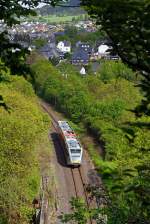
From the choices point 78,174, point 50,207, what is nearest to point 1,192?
point 50,207

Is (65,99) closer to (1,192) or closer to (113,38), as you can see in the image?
(1,192)

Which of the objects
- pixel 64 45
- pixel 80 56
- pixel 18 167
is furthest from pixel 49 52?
pixel 18 167

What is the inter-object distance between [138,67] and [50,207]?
57.5ft

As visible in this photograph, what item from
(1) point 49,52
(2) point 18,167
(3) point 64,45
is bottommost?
(3) point 64,45

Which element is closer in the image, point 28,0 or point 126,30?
point 126,30

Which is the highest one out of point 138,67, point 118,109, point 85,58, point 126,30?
point 126,30

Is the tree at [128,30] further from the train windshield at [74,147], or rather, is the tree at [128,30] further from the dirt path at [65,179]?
the train windshield at [74,147]

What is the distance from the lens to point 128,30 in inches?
170

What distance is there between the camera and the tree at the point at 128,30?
4176 mm

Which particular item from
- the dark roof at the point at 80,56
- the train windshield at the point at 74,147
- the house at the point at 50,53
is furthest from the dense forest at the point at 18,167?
the house at the point at 50,53

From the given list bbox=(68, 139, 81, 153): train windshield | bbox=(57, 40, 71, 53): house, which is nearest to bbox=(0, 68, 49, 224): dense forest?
bbox=(68, 139, 81, 153): train windshield

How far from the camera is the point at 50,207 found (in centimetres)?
2142

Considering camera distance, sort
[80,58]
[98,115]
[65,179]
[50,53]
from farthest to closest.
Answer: [50,53] < [80,58] < [98,115] < [65,179]

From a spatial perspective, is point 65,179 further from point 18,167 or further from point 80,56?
point 80,56
